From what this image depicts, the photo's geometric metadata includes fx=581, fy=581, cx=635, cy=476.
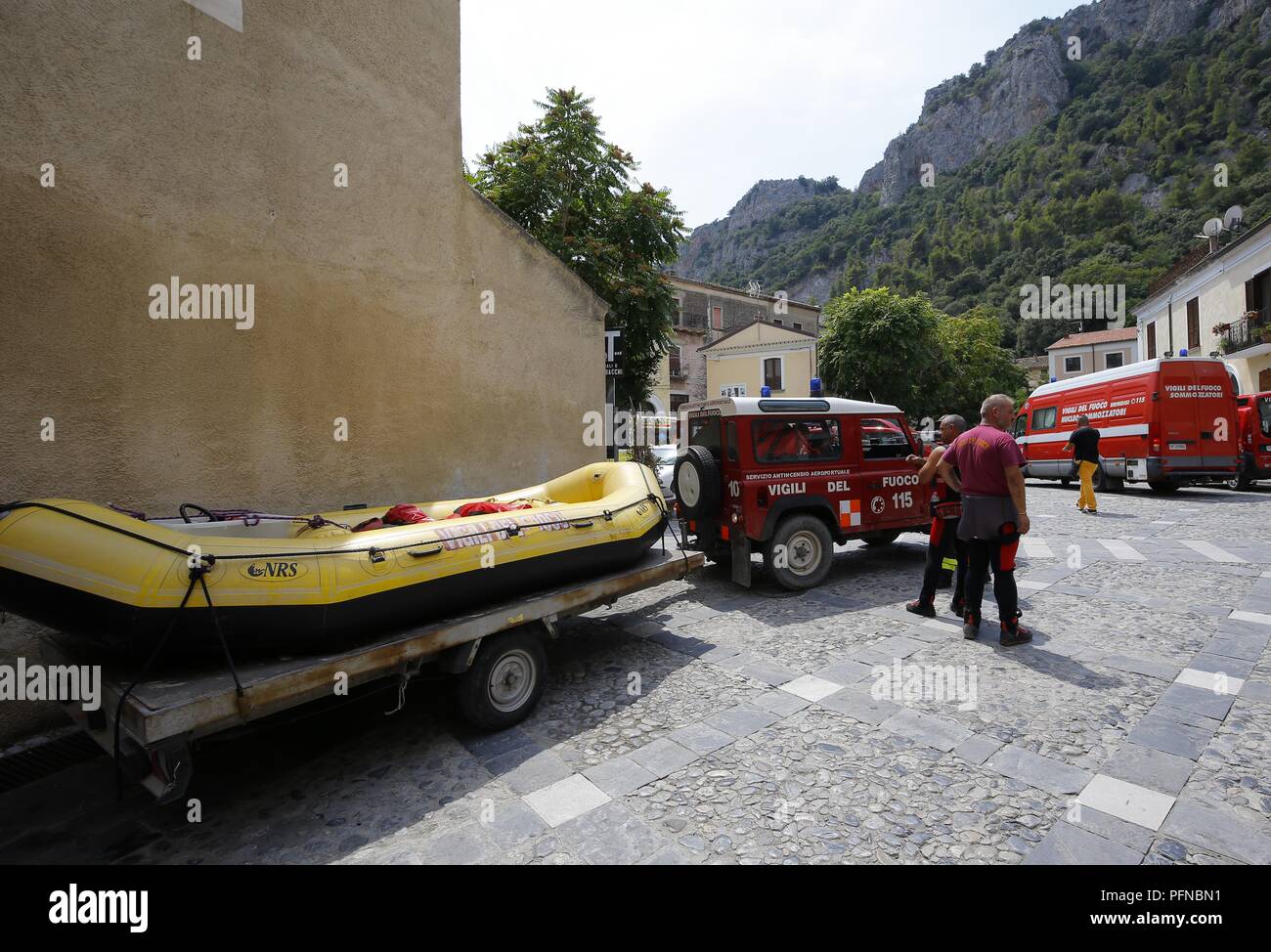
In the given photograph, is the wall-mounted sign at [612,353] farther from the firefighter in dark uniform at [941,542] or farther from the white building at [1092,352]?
the white building at [1092,352]

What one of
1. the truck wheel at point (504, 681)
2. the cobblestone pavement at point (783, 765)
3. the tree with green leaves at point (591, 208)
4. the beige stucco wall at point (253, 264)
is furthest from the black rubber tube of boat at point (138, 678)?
the tree with green leaves at point (591, 208)

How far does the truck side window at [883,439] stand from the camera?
22.9 feet

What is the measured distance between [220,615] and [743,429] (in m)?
4.85

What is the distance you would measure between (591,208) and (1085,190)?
85.7m

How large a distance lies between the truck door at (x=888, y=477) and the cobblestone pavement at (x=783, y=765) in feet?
6.64

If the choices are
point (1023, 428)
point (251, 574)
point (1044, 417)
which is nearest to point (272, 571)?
point (251, 574)

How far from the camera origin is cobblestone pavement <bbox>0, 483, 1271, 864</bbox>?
2584 millimetres

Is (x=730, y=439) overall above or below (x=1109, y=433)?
below

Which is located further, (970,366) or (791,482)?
(970,366)

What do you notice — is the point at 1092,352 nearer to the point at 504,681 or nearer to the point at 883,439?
the point at 883,439

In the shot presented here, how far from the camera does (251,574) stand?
9.21ft

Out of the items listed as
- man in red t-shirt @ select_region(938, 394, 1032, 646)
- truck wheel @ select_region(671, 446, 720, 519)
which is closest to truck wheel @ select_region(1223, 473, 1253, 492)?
man in red t-shirt @ select_region(938, 394, 1032, 646)

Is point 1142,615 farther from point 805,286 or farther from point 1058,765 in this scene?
point 805,286
